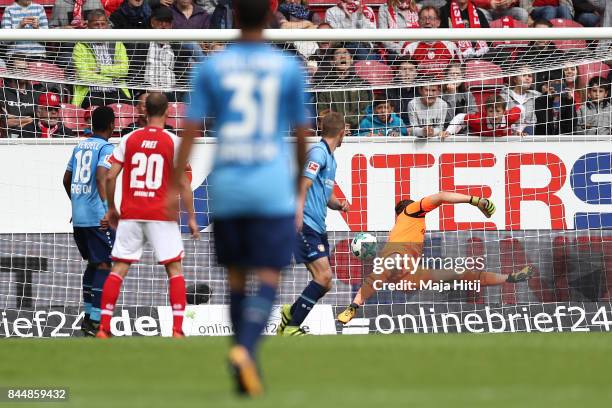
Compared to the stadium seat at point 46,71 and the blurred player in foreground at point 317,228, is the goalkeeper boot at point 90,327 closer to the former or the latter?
the blurred player in foreground at point 317,228

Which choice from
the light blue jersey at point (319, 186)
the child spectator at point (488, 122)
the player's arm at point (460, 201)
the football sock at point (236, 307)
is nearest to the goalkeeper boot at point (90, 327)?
the light blue jersey at point (319, 186)

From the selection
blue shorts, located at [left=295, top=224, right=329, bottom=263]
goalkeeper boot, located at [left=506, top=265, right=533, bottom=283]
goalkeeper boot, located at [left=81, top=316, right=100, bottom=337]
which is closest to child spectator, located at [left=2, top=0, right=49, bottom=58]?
goalkeeper boot, located at [left=81, top=316, right=100, bottom=337]

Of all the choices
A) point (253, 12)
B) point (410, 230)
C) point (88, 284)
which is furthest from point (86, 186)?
point (253, 12)

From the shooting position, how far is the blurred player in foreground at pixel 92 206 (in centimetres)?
1269

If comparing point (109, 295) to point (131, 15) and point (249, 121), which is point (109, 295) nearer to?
point (249, 121)

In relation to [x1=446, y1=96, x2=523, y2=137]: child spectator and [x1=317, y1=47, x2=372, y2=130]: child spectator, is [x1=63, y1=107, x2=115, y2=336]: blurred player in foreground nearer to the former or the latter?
[x1=317, y1=47, x2=372, y2=130]: child spectator

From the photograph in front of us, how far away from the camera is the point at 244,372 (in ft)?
18.2

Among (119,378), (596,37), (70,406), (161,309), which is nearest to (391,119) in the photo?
(596,37)

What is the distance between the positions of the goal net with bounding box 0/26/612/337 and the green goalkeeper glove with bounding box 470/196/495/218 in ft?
2.36

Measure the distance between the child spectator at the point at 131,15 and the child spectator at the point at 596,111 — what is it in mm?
5705

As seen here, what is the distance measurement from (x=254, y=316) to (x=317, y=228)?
6.77m

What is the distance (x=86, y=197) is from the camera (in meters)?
12.9

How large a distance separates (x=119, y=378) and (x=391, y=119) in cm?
808

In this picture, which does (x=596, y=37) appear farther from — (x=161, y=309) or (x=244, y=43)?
(x=244, y=43)
